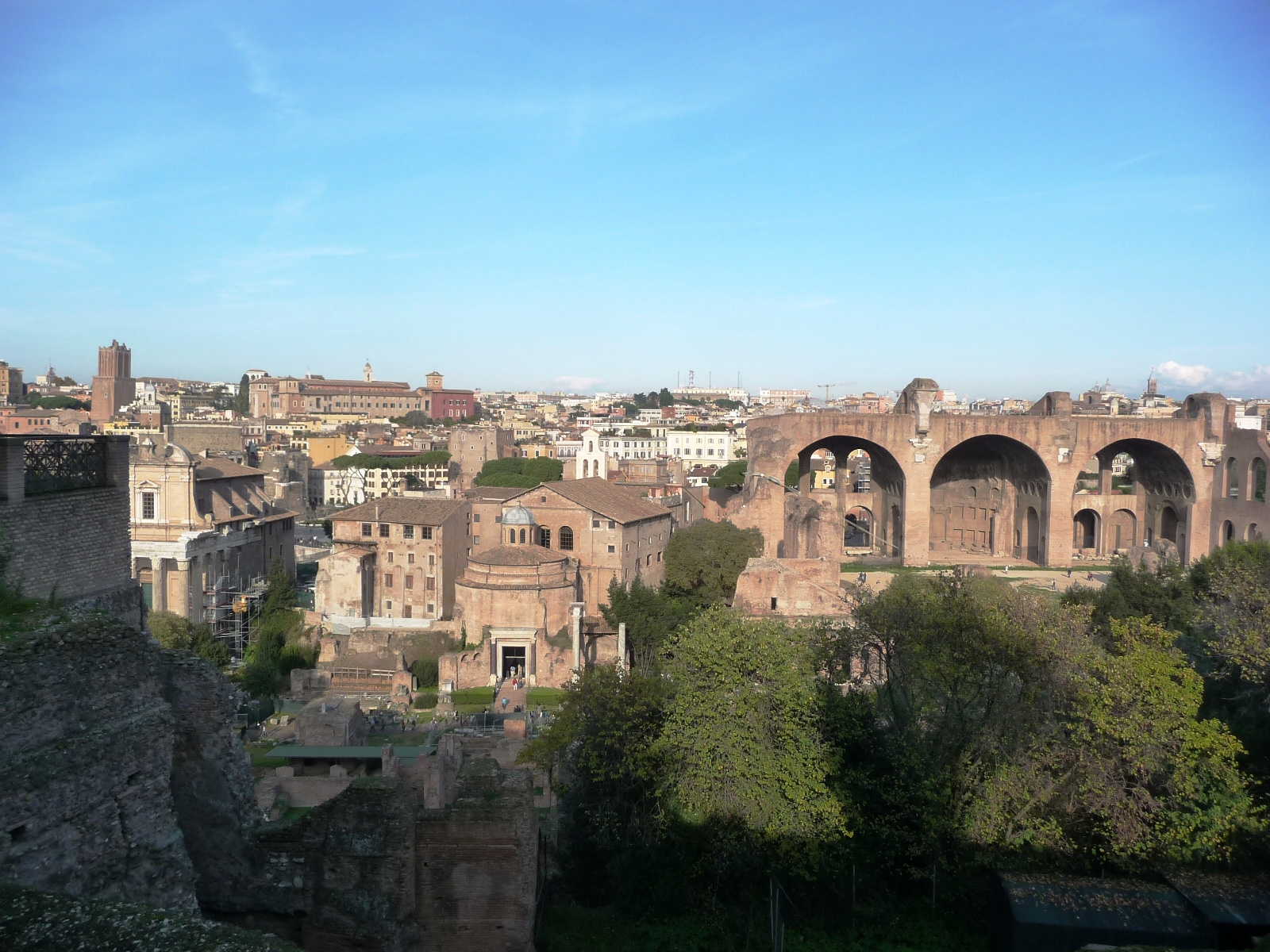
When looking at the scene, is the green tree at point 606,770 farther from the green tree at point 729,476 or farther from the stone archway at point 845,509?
the green tree at point 729,476

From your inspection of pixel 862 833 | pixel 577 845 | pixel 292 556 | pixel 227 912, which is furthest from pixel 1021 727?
pixel 292 556

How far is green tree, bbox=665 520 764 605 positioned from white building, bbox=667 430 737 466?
2234 inches

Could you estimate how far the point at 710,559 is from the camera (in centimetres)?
3059

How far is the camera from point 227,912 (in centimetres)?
795

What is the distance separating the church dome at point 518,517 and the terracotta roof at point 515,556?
129cm

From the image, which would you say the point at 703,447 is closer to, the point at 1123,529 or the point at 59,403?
the point at 1123,529

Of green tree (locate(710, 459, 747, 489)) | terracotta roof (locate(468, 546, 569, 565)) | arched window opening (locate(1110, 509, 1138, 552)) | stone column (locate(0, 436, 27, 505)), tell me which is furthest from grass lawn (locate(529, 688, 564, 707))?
green tree (locate(710, 459, 747, 489))

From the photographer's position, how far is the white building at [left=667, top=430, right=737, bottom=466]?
293ft

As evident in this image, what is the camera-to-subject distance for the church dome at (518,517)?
30.0 meters

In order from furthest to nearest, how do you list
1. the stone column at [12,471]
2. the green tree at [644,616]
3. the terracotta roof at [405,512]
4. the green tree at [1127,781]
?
the terracotta roof at [405,512], the green tree at [644,616], the green tree at [1127,781], the stone column at [12,471]

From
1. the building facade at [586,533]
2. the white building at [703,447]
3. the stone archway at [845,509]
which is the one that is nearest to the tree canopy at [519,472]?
the stone archway at [845,509]

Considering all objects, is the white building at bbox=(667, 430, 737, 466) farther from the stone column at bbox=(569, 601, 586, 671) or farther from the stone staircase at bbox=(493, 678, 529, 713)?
the stone staircase at bbox=(493, 678, 529, 713)

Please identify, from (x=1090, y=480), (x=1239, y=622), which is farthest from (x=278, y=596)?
(x=1090, y=480)

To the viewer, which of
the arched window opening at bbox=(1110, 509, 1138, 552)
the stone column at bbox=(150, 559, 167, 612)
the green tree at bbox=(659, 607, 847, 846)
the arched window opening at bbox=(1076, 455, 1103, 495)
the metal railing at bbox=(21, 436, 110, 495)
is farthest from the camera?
the arched window opening at bbox=(1076, 455, 1103, 495)
